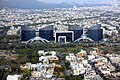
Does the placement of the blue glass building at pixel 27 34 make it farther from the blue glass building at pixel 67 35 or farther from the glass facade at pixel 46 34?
the blue glass building at pixel 67 35

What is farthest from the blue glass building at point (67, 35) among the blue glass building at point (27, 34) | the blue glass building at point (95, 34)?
the blue glass building at point (27, 34)

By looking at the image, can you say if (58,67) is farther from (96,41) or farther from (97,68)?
(96,41)

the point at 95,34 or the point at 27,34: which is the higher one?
the point at 27,34

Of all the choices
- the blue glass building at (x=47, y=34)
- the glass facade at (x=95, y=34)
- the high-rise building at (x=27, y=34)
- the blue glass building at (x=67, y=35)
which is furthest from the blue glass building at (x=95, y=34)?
the high-rise building at (x=27, y=34)

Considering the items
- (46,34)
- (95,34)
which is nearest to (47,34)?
(46,34)

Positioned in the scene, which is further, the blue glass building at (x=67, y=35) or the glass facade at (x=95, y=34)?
the glass facade at (x=95, y=34)

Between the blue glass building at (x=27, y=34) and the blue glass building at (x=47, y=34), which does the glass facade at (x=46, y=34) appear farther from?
the blue glass building at (x=27, y=34)

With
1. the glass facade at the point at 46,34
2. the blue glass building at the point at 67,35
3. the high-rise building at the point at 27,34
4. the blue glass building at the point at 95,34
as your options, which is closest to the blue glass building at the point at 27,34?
the high-rise building at the point at 27,34

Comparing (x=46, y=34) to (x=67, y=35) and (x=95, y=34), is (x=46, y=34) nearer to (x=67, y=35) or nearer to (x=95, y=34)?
(x=67, y=35)

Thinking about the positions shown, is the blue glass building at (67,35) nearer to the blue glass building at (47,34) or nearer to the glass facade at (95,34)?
the blue glass building at (47,34)

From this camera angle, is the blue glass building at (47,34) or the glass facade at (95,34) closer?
the blue glass building at (47,34)

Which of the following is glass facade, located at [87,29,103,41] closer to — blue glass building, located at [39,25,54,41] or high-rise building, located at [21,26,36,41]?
blue glass building, located at [39,25,54,41]

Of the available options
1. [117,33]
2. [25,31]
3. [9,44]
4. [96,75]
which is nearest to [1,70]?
[96,75]
